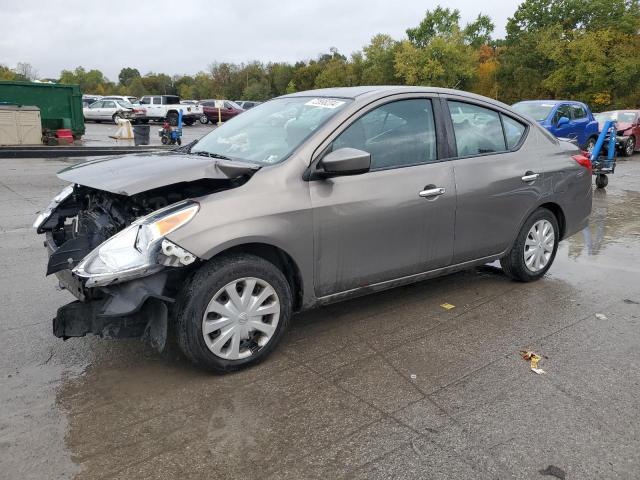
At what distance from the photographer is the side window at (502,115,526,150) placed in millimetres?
4941

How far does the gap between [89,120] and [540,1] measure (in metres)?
42.2

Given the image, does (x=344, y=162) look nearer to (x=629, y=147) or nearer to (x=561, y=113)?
(x=561, y=113)

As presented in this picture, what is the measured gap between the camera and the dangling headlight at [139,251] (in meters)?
3.11

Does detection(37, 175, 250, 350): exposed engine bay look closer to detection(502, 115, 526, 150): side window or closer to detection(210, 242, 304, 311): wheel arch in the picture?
detection(210, 242, 304, 311): wheel arch

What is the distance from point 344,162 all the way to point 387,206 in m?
0.58

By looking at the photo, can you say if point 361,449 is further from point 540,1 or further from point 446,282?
point 540,1

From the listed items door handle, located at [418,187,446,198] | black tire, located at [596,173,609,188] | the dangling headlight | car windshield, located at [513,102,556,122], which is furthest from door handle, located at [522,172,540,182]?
car windshield, located at [513,102,556,122]

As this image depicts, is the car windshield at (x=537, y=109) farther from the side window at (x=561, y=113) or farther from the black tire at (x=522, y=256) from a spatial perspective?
the black tire at (x=522, y=256)

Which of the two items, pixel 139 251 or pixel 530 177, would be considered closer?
pixel 139 251

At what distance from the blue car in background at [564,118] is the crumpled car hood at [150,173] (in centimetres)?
1249

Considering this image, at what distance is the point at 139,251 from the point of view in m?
3.15

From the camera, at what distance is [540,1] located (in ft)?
175

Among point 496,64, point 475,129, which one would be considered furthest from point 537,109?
point 496,64

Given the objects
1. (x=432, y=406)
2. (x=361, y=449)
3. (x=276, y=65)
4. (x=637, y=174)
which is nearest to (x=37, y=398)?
(x=361, y=449)
